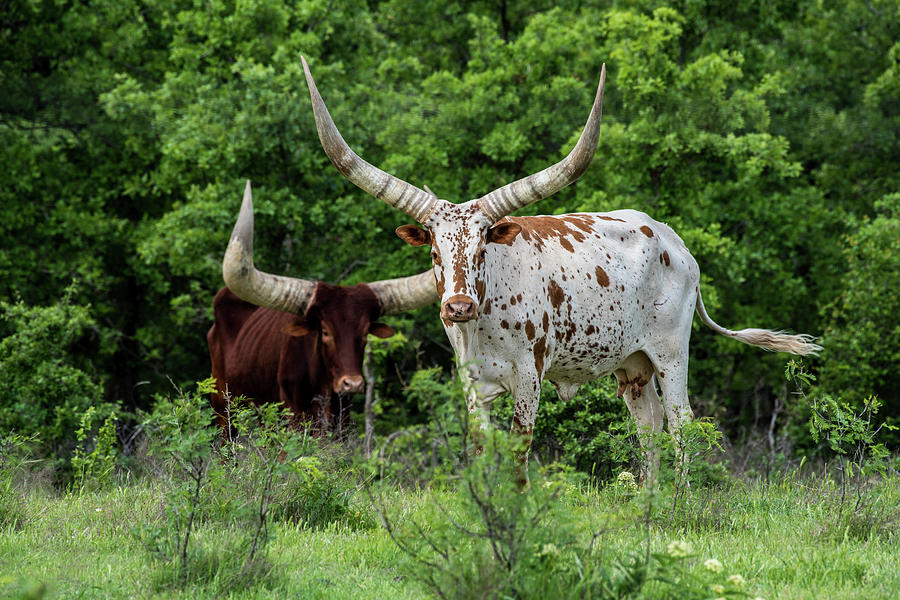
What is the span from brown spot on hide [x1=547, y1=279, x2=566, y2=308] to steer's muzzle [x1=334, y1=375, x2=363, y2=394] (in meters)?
1.63

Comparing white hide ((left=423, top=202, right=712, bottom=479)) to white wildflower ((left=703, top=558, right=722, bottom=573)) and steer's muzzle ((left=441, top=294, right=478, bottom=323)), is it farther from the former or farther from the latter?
white wildflower ((left=703, top=558, right=722, bottom=573))

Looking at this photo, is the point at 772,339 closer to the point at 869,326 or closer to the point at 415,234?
the point at 415,234

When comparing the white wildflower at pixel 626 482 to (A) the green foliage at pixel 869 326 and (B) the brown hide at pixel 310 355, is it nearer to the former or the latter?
(B) the brown hide at pixel 310 355

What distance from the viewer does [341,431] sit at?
728 centimetres

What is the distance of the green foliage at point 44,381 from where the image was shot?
10609 mm

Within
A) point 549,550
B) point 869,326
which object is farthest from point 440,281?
point 869,326

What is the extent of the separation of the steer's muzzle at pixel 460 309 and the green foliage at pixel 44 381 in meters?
6.28

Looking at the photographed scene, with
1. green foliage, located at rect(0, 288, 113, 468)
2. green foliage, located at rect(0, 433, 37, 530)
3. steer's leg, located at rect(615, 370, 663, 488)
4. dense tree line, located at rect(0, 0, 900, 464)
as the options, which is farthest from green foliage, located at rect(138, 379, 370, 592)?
dense tree line, located at rect(0, 0, 900, 464)

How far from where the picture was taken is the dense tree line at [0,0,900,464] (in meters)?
14.2

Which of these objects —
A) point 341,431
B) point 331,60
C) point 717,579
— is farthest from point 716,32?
point 717,579

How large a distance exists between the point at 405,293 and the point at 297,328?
927mm

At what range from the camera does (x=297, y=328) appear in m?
7.62

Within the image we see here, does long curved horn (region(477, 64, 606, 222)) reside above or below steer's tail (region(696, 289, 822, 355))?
above

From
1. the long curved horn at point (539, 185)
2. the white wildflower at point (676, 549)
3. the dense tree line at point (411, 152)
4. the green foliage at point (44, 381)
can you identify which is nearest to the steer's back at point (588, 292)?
the long curved horn at point (539, 185)
